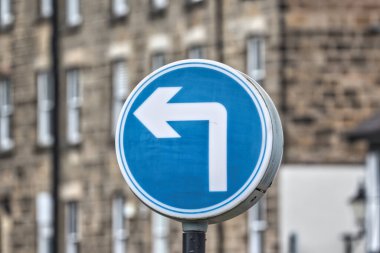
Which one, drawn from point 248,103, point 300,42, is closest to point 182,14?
point 300,42

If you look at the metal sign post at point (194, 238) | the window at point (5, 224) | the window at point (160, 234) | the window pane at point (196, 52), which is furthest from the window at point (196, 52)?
the metal sign post at point (194, 238)

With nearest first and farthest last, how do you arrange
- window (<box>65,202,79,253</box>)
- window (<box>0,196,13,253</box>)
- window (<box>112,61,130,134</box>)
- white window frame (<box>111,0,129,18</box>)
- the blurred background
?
the blurred background
window (<box>112,61,130,134</box>)
white window frame (<box>111,0,129,18</box>)
window (<box>65,202,79,253</box>)
window (<box>0,196,13,253</box>)

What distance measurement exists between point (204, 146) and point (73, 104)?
1505 inches

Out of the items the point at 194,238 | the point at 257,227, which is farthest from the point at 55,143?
the point at 194,238

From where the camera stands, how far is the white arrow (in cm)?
656

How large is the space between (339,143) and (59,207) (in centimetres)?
887

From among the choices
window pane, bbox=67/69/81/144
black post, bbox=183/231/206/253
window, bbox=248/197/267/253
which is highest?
window pane, bbox=67/69/81/144

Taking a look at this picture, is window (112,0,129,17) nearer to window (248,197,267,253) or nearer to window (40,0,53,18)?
window (40,0,53,18)

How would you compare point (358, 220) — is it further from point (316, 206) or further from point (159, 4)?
point (159, 4)

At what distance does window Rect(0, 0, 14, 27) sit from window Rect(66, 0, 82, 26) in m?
3.02

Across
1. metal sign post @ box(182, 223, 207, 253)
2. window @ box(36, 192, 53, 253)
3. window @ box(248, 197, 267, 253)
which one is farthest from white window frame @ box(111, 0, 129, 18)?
Answer: metal sign post @ box(182, 223, 207, 253)

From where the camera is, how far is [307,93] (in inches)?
1487

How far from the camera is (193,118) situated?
260 inches

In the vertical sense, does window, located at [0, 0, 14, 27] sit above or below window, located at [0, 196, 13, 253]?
above
